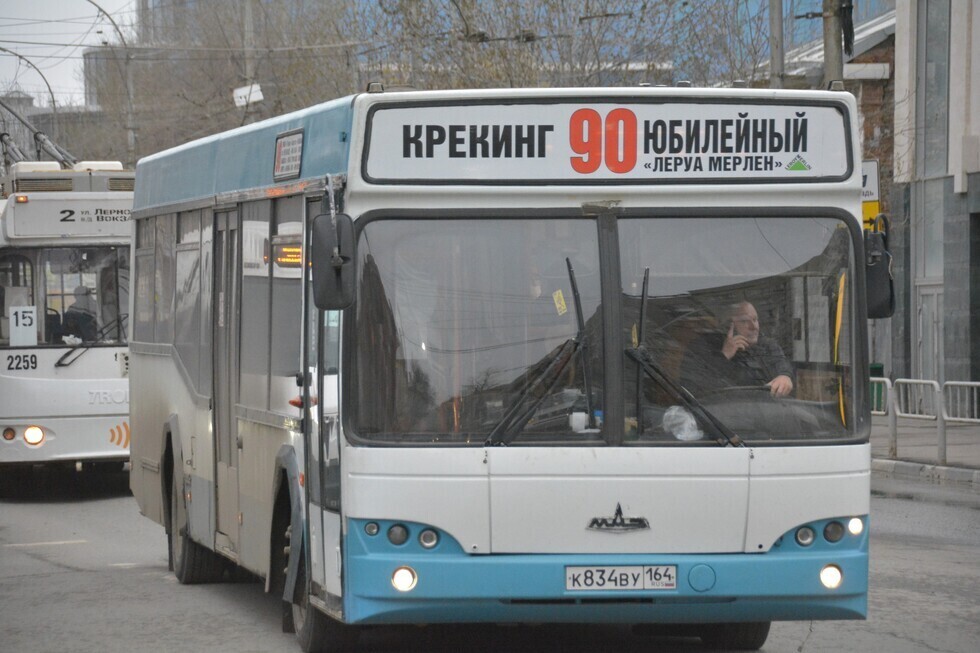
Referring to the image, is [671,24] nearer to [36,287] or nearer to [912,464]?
[912,464]

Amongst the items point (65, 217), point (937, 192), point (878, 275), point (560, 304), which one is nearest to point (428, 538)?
point (560, 304)

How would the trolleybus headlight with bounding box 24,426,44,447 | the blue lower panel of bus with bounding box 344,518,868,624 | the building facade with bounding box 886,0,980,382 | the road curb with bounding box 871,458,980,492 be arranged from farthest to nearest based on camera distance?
the building facade with bounding box 886,0,980,382
the road curb with bounding box 871,458,980,492
the trolleybus headlight with bounding box 24,426,44,447
the blue lower panel of bus with bounding box 344,518,868,624

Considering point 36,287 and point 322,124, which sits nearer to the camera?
Result: point 322,124

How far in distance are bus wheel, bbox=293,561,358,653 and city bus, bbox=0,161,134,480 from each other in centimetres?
916

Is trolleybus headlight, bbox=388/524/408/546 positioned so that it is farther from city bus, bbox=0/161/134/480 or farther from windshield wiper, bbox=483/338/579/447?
city bus, bbox=0/161/134/480

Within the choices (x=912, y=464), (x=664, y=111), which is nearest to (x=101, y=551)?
(x=664, y=111)

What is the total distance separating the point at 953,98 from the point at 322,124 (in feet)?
76.2

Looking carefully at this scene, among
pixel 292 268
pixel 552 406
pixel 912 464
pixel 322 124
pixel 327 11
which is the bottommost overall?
pixel 912 464

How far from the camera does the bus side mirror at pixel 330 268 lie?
704 cm

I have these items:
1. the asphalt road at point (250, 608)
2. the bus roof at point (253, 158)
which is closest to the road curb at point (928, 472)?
the asphalt road at point (250, 608)

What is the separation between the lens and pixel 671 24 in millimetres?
35031

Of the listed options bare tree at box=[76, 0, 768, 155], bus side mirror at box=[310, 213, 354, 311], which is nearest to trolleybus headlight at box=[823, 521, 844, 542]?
bus side mirror at box=[310, 213, 354, 311]

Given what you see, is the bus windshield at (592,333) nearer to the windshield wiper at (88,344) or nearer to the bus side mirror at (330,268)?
the bus side mirror at (330,268)

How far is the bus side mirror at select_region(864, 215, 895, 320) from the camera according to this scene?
25.0ft
